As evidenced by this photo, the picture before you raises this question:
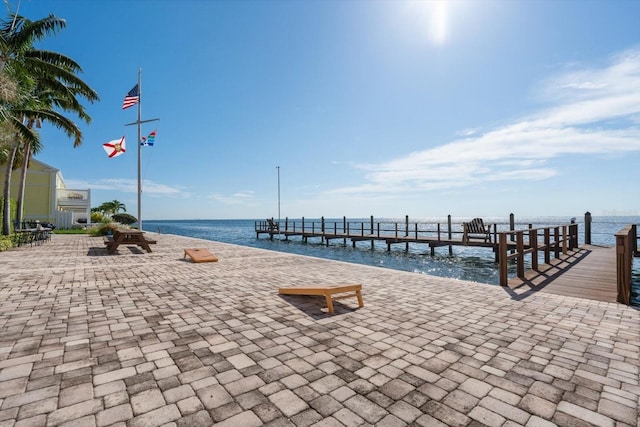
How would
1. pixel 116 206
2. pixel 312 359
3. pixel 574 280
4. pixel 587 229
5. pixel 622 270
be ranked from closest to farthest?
pixel 312 359, pixel 622 270, pixel 574 280, pixel 587 229, pixel 116 206

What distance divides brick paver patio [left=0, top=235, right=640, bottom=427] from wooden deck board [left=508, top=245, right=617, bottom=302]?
2.16 ft

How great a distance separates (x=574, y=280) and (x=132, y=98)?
20224mm

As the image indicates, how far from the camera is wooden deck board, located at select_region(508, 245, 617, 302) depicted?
5.84 m

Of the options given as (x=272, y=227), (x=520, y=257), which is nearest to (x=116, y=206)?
(x=272, y=227)

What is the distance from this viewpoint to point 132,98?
56.3 feet

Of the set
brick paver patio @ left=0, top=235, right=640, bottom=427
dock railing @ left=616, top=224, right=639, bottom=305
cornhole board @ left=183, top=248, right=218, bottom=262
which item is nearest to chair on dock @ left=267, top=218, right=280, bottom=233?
cornhole board @ left=183, top=248, right=218, bottom=262

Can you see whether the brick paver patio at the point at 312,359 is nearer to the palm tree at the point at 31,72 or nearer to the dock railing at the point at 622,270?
the dock railing at the point at 622,270

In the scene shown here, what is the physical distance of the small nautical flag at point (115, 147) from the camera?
16.5 m

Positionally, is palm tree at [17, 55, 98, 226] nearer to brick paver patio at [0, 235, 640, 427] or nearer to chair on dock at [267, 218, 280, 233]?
brick paver patio at [0, 235, 640, 427]

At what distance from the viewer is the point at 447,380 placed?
2.63 m

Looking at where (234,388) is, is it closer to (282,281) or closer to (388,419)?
(388,419)

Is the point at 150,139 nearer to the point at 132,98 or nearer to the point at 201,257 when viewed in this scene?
the point at 132,98

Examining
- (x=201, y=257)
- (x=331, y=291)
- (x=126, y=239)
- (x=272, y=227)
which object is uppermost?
(x=126, y=239)

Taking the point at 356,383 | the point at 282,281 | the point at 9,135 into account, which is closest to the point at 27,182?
the point at 9,135
